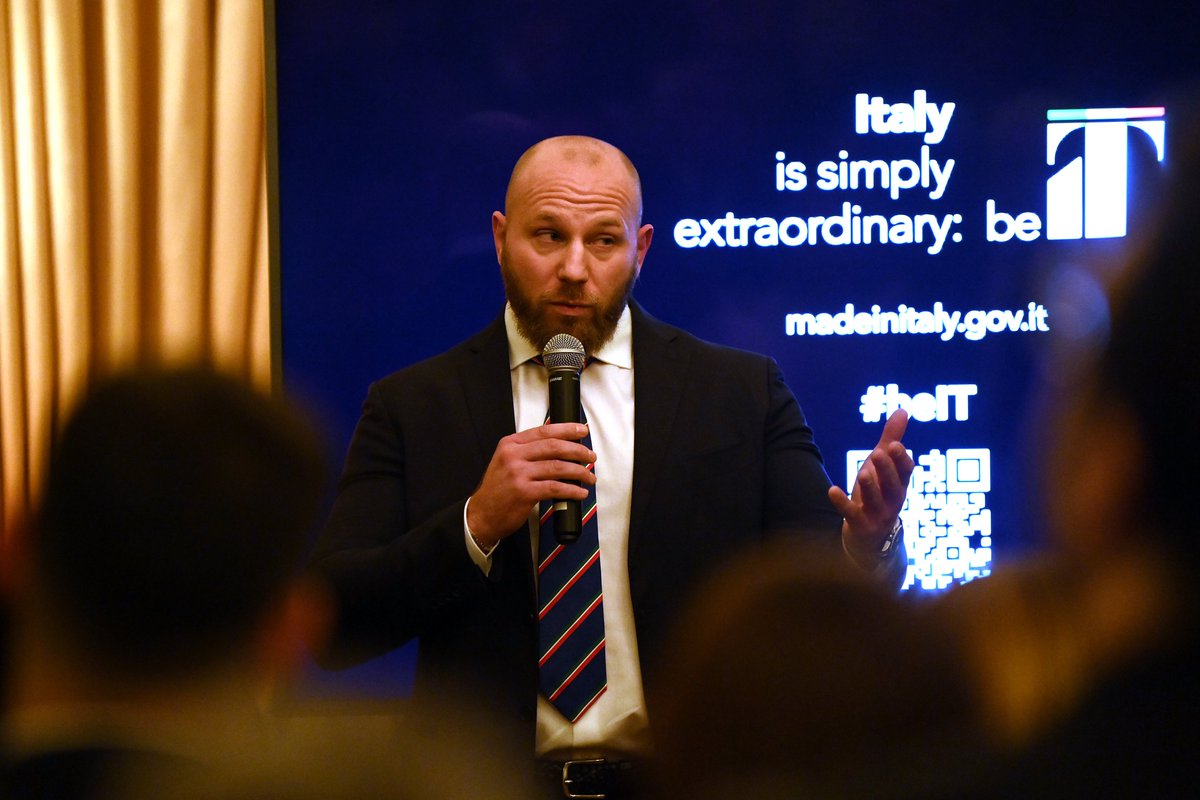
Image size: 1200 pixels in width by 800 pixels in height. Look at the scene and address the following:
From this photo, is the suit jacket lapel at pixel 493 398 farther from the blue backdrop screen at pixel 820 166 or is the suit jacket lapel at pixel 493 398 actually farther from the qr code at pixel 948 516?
the qr code at pixel 948 516

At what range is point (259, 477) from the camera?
102 centimetres

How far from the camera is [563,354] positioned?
2.18 m

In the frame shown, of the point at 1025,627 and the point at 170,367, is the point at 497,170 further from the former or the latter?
the point at 1025,627

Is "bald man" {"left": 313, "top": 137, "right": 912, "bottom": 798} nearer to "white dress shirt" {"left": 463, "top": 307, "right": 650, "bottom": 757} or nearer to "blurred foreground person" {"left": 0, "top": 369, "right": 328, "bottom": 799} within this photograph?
"white dress shirt" {"left": 463, "top": 307, "right": 650, "bottom": 757}

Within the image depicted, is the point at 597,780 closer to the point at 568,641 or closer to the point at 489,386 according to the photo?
the point at 568,641

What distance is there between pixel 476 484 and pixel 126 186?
1.64 metres

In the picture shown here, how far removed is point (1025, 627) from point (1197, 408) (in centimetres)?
20

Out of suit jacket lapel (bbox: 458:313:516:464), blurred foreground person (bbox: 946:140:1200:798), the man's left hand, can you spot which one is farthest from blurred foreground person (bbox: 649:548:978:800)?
suit jacket lapel (bbox: 458:313:516:464)

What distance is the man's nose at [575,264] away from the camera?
246 cm

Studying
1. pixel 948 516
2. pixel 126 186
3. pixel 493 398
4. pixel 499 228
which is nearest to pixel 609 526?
pixel 493 398

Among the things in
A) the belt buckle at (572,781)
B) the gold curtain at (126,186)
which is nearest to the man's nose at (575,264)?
the belt buckle at (572,781)

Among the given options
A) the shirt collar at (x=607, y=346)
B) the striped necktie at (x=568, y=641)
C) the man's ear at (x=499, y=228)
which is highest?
the man's ear at (x=499, y=228)

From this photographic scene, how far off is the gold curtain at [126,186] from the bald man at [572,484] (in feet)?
3.61

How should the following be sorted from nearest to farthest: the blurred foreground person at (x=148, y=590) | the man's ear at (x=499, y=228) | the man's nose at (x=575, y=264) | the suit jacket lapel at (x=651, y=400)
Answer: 1. the blurred foreground person at (x=148, y=590)
2. the suit jacket lapel at (x=651, y=400)
3. the man's nose at (x=575, y=264)
4. the man's ear at (x=499, y=228)
